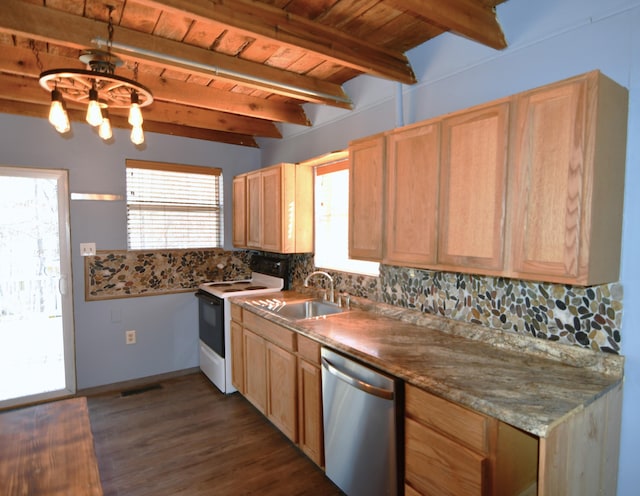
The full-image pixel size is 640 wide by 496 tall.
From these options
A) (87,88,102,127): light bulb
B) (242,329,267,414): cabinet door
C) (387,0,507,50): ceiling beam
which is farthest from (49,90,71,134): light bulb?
(242,329,267,414): cabinet door

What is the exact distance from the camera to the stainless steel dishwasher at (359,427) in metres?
1.72

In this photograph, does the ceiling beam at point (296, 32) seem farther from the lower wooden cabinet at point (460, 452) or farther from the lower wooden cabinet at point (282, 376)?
the lower wooden cabinet at point (460, 452)

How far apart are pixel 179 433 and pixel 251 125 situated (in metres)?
2.83

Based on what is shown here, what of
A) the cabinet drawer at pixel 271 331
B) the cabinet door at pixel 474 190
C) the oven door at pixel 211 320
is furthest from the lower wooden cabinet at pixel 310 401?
the oven door at pixel 211 320

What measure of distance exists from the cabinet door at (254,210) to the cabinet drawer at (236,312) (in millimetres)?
629

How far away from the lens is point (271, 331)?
2.70m

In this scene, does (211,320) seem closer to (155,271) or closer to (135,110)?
(155,271)

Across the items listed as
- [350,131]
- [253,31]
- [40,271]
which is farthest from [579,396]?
[40,271]

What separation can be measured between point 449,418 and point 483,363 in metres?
0.36

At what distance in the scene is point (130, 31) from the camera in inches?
80.7

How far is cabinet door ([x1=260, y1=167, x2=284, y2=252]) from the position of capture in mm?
3264

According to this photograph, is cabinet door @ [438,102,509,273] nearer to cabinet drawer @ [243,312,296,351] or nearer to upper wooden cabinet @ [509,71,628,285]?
upper wooden cabinet @ [509,71,628,285]

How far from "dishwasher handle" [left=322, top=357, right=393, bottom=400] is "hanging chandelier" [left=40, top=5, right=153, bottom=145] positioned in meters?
1.57

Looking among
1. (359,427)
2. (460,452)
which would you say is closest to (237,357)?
(359,427)
